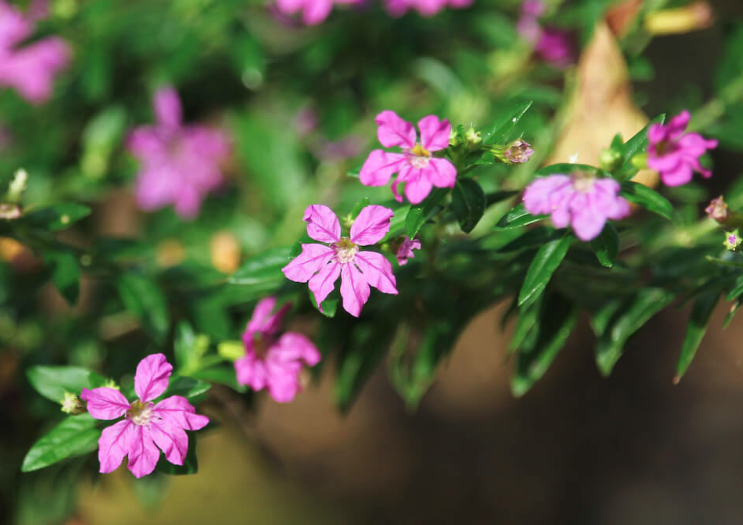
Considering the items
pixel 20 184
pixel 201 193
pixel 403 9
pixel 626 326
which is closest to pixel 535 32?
pixel 403 9

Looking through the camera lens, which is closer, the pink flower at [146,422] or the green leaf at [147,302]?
the pink flower at [146,422]

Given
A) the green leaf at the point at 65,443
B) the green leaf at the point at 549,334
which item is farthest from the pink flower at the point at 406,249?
the green leaf at the point at 65,443

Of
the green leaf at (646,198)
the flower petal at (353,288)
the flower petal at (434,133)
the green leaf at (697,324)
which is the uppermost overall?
the flower petal at (434,133)

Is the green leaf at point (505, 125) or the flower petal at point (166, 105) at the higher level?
the green leaf at point (505, 125)

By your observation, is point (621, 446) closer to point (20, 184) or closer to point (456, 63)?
point (456, 63)

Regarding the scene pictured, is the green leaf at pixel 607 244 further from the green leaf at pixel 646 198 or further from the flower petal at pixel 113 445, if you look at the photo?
the flower petal at pixel 113 445

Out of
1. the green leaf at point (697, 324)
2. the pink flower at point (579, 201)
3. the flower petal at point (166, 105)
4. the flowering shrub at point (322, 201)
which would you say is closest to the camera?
the pink flower at point (579, 201)

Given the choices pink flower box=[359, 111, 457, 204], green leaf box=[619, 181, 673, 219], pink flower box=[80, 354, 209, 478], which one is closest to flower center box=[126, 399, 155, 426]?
pink flower box=[80, 354, 209, 478]

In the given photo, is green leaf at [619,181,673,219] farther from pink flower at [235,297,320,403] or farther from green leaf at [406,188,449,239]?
pink flower at [235,297,320,403]
